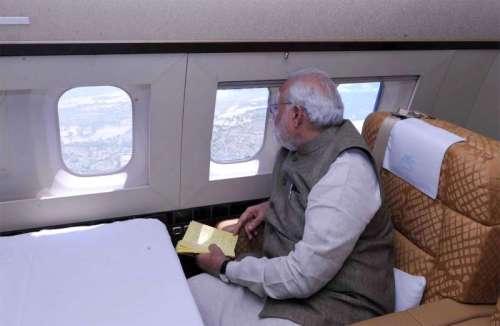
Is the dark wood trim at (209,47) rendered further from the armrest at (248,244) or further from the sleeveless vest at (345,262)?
the armrest at (248,244)

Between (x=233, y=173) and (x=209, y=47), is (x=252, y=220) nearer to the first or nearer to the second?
(x=233, y=173)

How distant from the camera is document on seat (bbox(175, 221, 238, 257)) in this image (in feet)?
5.82

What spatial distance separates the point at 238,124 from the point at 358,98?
68 centimetres

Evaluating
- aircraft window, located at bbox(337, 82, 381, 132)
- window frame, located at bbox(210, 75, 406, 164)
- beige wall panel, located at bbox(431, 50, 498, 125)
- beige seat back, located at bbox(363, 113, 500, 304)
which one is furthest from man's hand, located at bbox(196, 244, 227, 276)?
beige wall panel, located at bbox(431, 50, 498, 125)

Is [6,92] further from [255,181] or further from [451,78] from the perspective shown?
[451,78]

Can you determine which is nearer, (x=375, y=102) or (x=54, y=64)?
(x=54, y=64)

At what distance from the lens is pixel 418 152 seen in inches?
59.8

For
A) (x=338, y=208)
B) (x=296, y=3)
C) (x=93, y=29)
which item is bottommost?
(x=338, y=208)

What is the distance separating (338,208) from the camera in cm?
137

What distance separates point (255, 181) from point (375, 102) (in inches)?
31.2

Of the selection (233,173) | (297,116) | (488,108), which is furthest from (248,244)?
(488,108)

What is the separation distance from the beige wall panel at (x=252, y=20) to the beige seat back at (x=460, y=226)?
1.71 feet

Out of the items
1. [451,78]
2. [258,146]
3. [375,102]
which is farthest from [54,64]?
[451,78]

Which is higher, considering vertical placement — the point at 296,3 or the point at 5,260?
the point at 296,3
